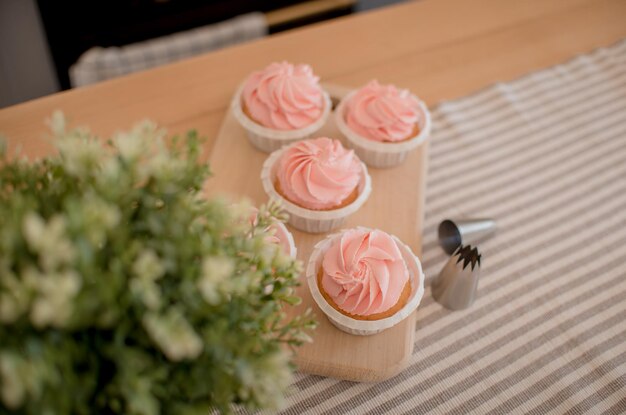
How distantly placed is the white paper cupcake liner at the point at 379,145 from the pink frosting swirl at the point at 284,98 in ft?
0.21

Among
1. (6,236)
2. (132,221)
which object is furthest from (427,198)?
(6,236)

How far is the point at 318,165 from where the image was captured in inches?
38.6

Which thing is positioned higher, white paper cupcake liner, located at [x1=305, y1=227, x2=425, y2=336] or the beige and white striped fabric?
white paper cupcake liner, located at [x1=305, y1=227, x2=425, y2=336]

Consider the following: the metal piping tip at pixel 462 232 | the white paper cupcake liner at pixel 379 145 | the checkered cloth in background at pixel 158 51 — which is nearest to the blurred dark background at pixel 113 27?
the checkered cloth in background at pixel 158 51

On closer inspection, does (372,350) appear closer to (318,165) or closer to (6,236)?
(318,165)

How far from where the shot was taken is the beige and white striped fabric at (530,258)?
3.04 feet

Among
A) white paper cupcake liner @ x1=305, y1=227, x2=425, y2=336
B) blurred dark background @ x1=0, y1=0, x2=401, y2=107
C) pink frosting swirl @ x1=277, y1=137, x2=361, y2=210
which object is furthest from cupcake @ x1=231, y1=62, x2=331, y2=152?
blurred dark background @ x1=0, y1=0, x2=401, y2=107

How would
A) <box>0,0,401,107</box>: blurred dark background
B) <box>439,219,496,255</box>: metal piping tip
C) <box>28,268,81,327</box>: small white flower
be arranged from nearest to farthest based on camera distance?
<box>28,268,81,327</box>: small white flower < <box>439,219,496,255</box>: metal piping tip < <box>0,0,401,107</box>: blurred dark background

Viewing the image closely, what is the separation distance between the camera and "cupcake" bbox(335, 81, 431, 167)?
1.11 metres

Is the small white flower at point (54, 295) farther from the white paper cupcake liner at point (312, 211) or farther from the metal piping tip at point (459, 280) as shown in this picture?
the metal piping tip at point (459, 280)

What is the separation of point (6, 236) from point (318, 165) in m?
0.59

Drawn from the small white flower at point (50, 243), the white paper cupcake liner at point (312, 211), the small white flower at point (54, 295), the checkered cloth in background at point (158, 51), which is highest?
the small white flower at point (50, 243)

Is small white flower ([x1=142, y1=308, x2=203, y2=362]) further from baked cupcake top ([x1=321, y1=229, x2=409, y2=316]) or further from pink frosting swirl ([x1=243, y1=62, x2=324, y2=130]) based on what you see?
pink frosting swirl ([x1=243, y1=62, x2=324, y2=130])

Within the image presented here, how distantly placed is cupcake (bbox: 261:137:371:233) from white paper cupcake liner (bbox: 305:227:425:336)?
8 cm
